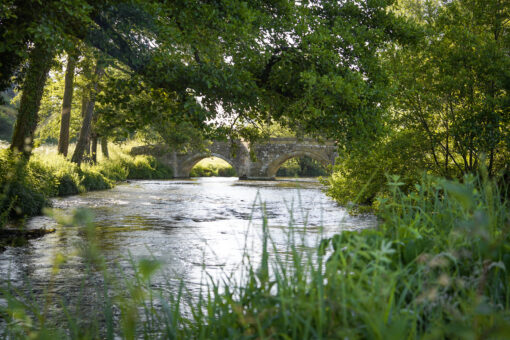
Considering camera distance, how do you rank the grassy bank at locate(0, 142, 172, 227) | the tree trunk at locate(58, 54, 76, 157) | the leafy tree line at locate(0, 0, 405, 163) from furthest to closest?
the tree trunk at locate(58, 54, 76, 157)
the grassy bank at locate(0, 142, 172, 227)
the leafy tree line at locate(0, 0, 405, 163)

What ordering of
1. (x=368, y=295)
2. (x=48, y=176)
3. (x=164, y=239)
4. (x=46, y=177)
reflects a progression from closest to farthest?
(x=368, y=295), (x=164, y=239), (x=46, y=177), (x=48, y=176)

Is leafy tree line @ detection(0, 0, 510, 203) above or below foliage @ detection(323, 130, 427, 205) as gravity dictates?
above

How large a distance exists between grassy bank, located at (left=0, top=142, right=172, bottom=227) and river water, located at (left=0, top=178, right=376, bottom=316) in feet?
1.63

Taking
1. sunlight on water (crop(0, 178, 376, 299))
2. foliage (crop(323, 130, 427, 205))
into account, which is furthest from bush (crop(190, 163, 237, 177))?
foliage (crop(323, 130, 427, 205))

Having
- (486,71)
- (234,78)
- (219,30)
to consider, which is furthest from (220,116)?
(486,71)

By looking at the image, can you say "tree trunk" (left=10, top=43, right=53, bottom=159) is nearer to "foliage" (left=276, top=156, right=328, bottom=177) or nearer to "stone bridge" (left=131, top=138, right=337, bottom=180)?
"stone bridge" (left=131, top=138, right=337, bottom=180)

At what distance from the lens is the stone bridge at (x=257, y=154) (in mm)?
34750

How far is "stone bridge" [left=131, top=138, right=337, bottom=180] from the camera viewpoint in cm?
3475

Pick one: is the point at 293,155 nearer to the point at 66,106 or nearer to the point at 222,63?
the point at 66,106

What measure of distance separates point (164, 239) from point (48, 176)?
669 cm

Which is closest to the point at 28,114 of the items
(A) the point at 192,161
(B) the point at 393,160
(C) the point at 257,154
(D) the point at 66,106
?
(D) the point at 66,106

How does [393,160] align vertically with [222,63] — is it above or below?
below

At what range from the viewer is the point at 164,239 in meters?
7.81

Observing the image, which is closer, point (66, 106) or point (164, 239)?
point (164, 239)
